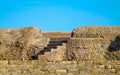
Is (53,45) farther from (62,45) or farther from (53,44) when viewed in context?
(62,45)

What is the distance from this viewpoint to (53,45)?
29266 mm

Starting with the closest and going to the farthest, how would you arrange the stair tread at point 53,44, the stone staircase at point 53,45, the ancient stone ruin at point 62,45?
the stone staircase at point 53,45
the ancient stone ruin at point 62,45
the stair tread at point 53,44

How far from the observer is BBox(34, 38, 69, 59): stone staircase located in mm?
27797

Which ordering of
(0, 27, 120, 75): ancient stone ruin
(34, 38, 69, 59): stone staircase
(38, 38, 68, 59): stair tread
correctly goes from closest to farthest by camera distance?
1. (34, 38, 69, 59): stone staircase
2. (0, 27, 120, 75): ancient stone ruin
3. (38, 38, 68, 59): stair tread

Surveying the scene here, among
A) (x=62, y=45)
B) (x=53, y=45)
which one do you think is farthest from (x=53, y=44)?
(x=62, y=45)

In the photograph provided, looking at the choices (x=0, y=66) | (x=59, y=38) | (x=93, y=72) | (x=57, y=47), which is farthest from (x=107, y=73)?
(x=59, y=38)

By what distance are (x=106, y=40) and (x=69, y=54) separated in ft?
8.62

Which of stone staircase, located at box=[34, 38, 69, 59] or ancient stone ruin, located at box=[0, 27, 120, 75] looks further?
ancient stone ruin, located at box=[0, 27, 120, 75]

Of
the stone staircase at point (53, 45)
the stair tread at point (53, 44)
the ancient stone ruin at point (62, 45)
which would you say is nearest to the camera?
the stone staircase at point (53, 45)

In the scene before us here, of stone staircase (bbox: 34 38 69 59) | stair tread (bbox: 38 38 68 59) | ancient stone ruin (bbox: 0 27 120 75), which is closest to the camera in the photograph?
stone staircase (bbox: 34 38 69 59)

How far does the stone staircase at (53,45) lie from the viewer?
27.8 meters

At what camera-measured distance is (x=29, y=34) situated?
99.7 ft

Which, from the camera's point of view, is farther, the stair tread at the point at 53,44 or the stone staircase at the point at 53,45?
the stair tread at the point at 53,44

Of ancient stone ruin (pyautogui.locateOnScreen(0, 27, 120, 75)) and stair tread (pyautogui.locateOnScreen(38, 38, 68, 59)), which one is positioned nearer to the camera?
ancient stone ruin (pyautogui.locateOnScreen(0, 27, 120, 75))
